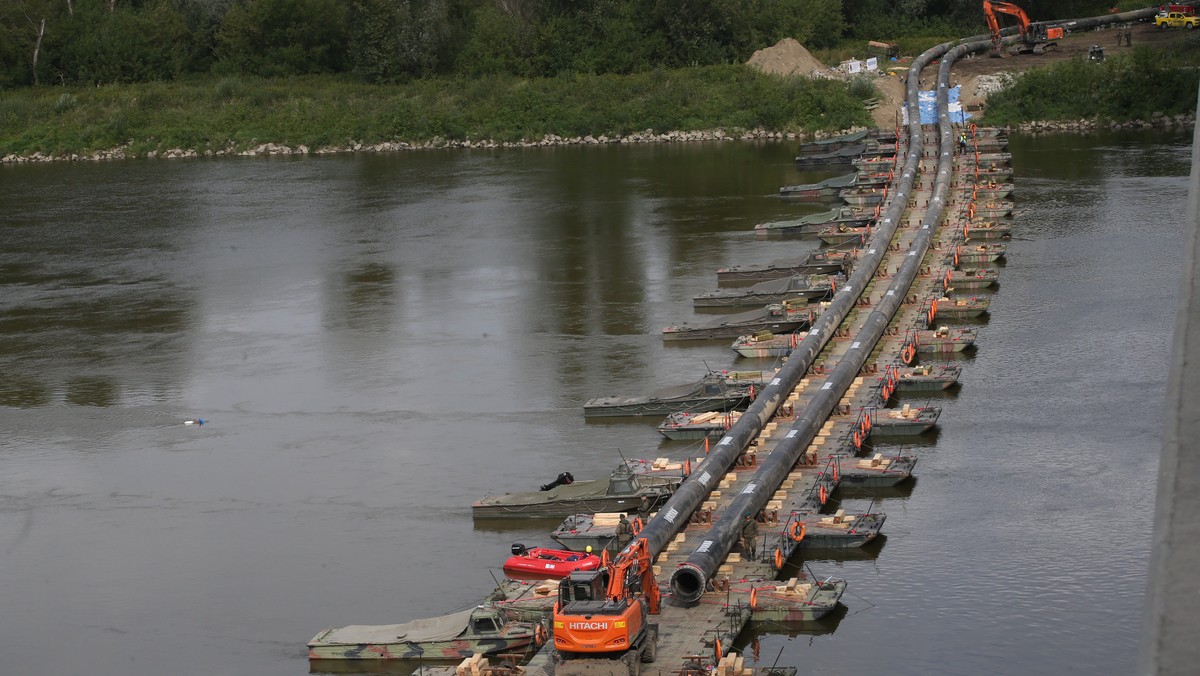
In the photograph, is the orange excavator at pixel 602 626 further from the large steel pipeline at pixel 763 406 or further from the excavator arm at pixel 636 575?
the large steel pipeline at pixel 763 406

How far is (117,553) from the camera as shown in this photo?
34.2 metres

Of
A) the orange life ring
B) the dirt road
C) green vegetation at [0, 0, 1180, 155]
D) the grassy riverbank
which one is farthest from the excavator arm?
green vegetation at [0, 0, 1180, 155]

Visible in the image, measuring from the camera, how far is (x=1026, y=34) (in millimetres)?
100500

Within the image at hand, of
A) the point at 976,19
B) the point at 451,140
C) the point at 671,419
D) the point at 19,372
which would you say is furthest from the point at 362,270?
the point at 976,19

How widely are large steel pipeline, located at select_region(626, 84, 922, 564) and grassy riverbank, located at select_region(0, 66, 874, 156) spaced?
44613 mm

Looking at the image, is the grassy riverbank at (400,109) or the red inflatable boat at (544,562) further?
the grassy riverbank at (400,109)

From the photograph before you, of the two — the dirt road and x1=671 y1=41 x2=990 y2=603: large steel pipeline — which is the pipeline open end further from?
the dirt road

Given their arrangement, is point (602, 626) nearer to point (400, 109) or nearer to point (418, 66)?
point (400, 109)

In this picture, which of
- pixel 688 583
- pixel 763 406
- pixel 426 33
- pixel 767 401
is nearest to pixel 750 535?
pixel 688 583

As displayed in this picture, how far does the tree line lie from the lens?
114 metres

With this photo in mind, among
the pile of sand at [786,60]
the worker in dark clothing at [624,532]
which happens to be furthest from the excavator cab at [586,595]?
the pile of sand at [786,60]

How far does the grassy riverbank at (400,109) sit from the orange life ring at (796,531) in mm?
70271

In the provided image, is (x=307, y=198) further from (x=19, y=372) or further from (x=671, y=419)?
(x=671, y=419)

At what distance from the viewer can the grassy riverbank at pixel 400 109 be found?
341 ft
